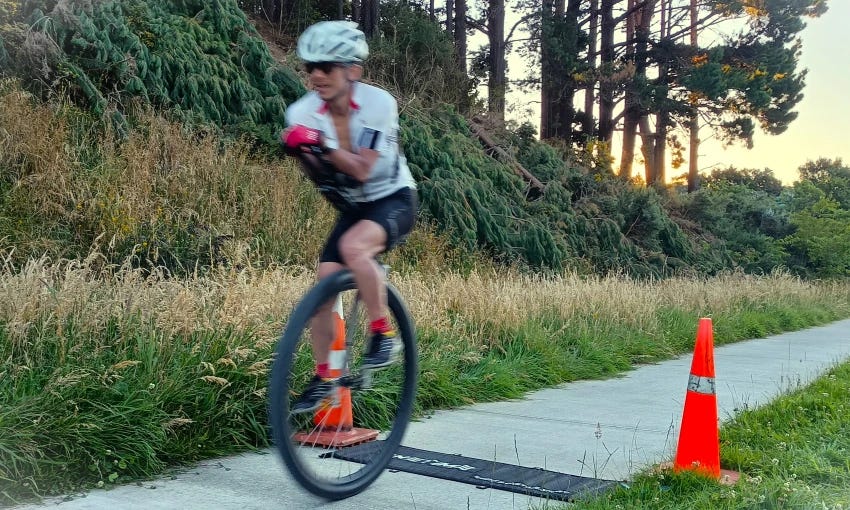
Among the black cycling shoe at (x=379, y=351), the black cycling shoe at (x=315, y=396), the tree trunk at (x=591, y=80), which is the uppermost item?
the tree trunk at (x=591, y=80)

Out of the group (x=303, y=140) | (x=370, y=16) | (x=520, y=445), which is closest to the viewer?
(x=303, y=140)

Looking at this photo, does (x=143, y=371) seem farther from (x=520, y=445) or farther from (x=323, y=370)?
(x=520, y=445)

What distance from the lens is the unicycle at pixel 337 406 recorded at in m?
3.26

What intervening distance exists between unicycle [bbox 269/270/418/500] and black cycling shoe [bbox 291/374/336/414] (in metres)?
0.04

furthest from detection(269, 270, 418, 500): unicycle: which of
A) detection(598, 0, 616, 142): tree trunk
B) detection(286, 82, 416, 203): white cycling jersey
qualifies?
detection(598, 0, 616, 142): tree trunk

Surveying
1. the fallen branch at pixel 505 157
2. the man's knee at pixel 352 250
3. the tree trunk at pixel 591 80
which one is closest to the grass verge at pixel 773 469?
the man's knee at pixel 352 250

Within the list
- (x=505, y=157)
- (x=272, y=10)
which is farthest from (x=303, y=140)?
(x=272, y=10)

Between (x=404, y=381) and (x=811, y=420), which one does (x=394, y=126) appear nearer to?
(x=404, y=381)

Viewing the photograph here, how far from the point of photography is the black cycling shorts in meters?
3.65

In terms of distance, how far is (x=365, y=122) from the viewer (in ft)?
11.5

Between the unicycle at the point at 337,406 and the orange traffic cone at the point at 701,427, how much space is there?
4.52 ft

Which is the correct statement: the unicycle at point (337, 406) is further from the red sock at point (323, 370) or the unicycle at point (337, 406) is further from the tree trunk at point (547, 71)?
the tree trunk at point (547, 71)

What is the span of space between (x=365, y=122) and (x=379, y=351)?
1.02 m

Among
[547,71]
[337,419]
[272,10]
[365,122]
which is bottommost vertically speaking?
[337,419]
